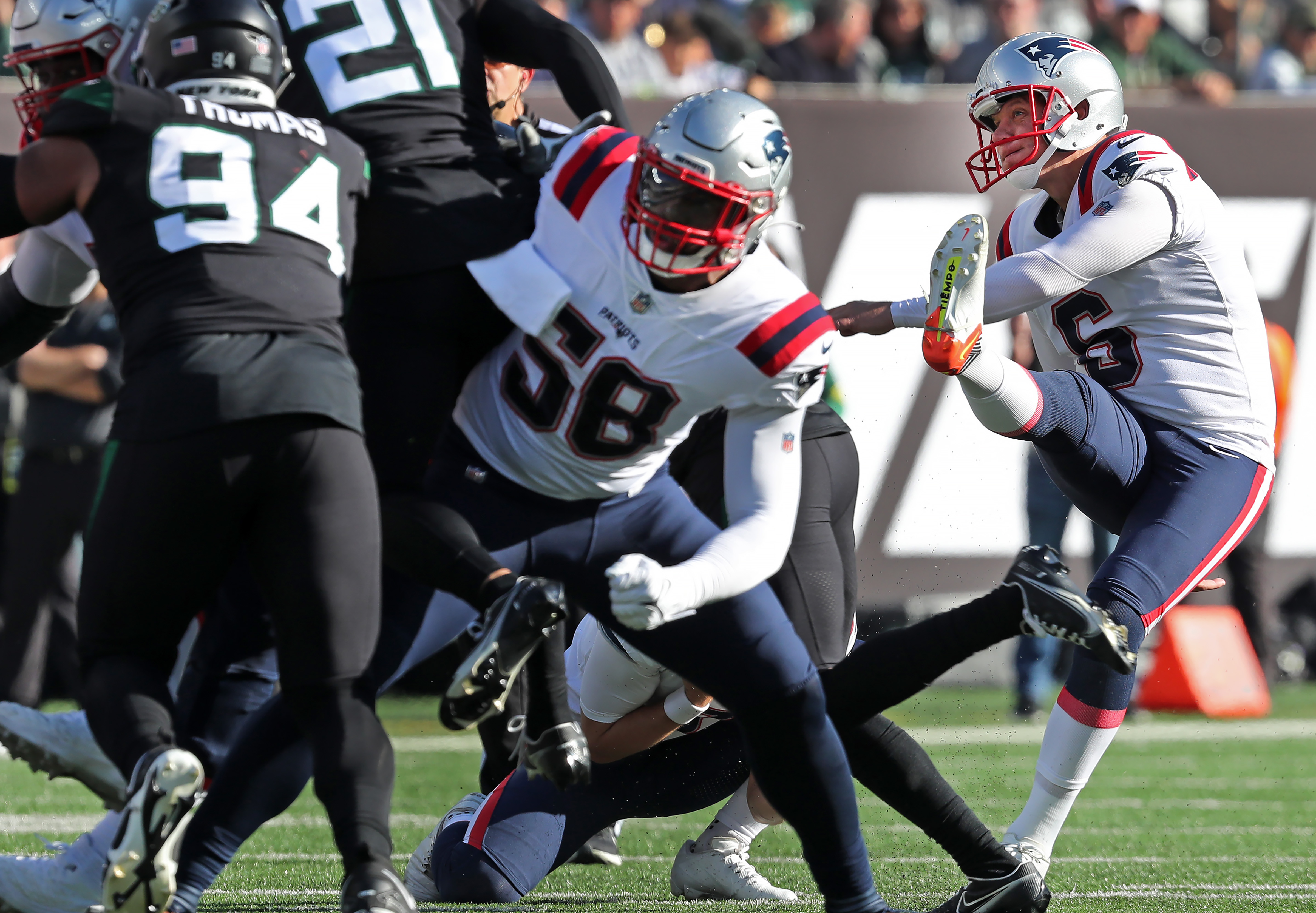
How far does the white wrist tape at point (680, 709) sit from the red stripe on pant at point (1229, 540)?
101 centimetres

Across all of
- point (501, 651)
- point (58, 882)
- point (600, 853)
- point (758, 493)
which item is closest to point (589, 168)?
point (758, 493)

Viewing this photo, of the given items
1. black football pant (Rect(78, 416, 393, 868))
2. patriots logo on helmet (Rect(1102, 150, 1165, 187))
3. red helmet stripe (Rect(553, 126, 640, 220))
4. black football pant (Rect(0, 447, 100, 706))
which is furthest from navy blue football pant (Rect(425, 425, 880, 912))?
black football pant (Rect(0, 447, 100, 706))

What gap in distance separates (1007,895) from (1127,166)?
1.64 metres

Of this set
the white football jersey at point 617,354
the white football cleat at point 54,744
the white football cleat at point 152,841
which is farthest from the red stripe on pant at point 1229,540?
the white football cleat at point 54,744

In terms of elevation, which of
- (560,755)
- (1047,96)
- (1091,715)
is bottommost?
(1091,715)

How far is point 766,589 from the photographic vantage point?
2.97 m

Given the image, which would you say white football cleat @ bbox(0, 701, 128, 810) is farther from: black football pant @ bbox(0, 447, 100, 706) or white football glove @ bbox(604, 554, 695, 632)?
black football pant @ bbox(0, 447, 100, 706)

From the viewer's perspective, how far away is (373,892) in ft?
8.24

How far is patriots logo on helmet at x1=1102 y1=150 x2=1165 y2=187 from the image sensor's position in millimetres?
3684

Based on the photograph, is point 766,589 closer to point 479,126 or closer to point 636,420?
point 636,420

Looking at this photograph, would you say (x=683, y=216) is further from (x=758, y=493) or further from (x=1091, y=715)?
(x=1091, y=715)

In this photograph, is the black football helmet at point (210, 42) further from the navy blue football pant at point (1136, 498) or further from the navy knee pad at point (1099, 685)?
the navy knee pad at point (1099, 685)

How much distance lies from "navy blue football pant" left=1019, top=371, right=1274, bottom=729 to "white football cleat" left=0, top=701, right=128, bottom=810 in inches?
79.2

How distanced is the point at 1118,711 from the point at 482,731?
5.06 ft
